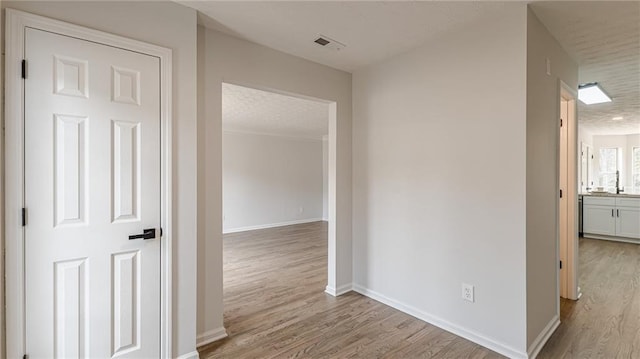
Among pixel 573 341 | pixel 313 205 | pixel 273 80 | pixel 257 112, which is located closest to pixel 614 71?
pixel 573 341

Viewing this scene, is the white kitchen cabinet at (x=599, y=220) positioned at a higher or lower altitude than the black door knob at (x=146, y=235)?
lower

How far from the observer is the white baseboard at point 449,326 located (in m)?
2.20

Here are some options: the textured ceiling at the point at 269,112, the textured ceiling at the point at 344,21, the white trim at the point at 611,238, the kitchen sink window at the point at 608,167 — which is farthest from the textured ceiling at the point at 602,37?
the kitchen sink window at the point at 608,167

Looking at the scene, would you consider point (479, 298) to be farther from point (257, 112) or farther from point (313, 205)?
point (313, 205)

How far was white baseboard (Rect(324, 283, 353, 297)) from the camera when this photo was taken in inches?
132

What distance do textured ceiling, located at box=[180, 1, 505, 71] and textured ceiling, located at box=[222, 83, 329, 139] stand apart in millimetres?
979

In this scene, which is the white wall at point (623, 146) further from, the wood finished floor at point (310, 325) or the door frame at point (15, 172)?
the door frame at point (15, 172)

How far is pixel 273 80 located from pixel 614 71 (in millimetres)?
3653

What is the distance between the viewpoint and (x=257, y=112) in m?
5.34

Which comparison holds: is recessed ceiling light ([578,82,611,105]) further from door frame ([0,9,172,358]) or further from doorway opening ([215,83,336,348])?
door frame ([0,9,172,358])

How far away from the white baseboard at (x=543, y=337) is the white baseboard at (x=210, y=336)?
234 cm

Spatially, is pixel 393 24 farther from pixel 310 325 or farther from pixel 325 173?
pixel 325 173

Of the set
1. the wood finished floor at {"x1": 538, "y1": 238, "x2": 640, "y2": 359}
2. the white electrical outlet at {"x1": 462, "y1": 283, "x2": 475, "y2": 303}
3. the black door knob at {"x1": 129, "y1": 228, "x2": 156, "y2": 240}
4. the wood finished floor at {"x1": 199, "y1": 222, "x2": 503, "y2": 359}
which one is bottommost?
the wood finished floor at {"x1": 199, "y1": 222, "x2": 503, "y2": 359}

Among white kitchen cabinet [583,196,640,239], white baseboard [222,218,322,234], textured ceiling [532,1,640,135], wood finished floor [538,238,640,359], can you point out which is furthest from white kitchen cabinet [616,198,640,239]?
white baseboard [222,218,322,234]
